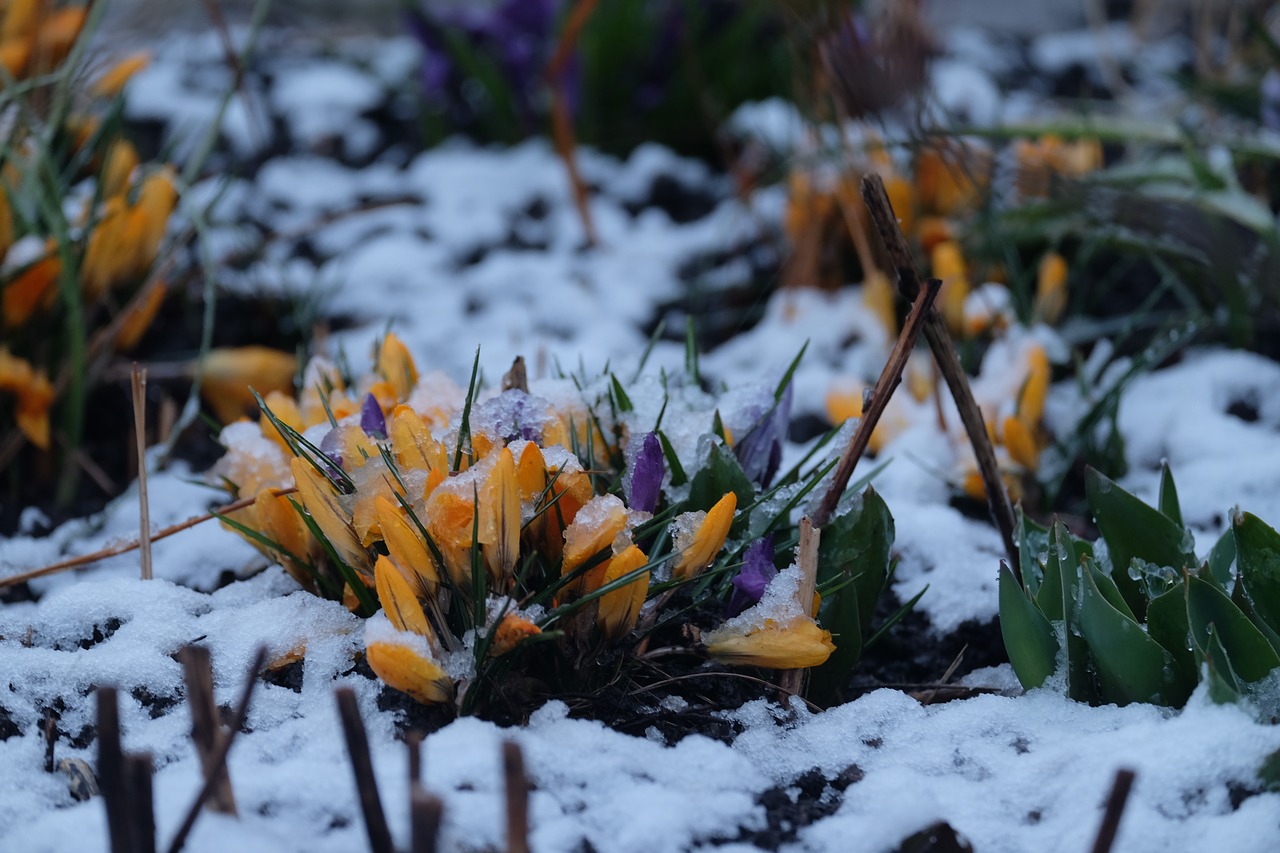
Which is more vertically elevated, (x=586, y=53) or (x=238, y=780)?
(x=586, y=53)

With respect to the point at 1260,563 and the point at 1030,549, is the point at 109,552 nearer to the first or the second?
the point at 1030,549

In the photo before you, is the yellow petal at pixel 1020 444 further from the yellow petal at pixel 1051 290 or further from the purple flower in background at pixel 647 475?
the purple flower in background at pixel 647 475

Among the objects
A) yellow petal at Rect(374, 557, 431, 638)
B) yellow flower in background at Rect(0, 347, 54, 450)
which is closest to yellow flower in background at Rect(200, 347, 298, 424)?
yellow flower in background at Rect(0, 347, 54, 450)

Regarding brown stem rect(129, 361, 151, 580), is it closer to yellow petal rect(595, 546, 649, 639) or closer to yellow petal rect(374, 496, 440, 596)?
yellow petal rect(374, 496, 440, 596)

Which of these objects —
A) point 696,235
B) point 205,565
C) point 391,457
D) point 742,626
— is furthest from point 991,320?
point 205,565

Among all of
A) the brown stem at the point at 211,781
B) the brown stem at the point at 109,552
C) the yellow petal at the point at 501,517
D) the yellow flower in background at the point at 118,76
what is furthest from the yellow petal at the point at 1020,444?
the yellow flower in background at the point at 118,76

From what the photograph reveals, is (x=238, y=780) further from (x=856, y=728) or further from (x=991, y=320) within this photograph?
(x=991, y=320)
